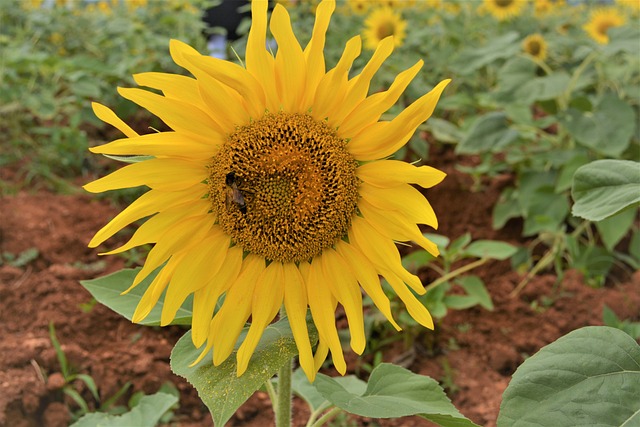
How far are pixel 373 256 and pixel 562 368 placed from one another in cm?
37

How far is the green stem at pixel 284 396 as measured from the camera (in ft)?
4.99

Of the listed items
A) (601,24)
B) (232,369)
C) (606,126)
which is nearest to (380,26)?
(601,24)

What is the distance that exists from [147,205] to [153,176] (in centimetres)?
5

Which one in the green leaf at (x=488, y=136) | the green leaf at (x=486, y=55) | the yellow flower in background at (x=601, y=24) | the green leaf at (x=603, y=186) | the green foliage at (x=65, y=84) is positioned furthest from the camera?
the yellow flower in background at (x=601, y=24)

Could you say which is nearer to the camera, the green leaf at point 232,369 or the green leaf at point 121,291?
the green leaf at point 232,369

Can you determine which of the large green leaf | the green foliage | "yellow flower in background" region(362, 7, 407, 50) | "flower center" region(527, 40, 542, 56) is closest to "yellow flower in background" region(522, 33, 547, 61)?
"flower center" region(527, 40, 542, 56)

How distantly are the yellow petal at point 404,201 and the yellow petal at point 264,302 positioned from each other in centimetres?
22

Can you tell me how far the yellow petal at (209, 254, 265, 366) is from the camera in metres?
1.37

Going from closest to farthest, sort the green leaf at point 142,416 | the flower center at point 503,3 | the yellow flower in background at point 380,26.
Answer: the green leaf at point 142,416 → the yellow flower in background at point 380,26 → the flower center at point 503,3

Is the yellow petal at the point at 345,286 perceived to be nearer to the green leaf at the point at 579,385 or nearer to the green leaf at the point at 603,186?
the green leaf at the point at 579,385

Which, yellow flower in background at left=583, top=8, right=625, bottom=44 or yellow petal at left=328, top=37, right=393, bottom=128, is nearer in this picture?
yellow petal at left=328, top=37, right=393, bottom=128

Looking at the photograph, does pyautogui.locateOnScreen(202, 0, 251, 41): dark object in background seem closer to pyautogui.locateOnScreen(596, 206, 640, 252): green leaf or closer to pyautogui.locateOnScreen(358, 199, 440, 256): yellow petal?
pyautogui.locateOnScreen(596, 206, 640, 252): green leaf

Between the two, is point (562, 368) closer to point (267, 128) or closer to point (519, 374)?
point (519, 374)

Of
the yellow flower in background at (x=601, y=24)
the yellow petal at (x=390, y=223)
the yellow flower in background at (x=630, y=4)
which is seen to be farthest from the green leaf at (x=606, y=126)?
the yellow flower in background at (x=630, y=4)
